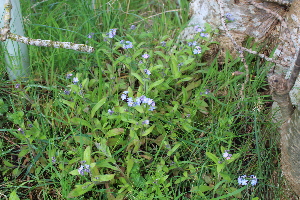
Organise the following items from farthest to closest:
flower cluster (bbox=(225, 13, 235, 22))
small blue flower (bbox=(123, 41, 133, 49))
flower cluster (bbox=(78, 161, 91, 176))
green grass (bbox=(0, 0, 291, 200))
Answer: flower cluster (bbox=(225, 13, 235, 22)) < small blue flower (bbox=(123, 41, 133, 49)) < green grass (bbox=(0, 0, 291, 200)) < flower cluster (bbox=(78, 161, 91, 176))

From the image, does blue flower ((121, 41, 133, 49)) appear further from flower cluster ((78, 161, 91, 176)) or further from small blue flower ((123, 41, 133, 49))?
flower cluster ((78, 161, 91, 176))

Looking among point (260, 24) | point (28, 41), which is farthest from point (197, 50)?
point (28, 41)

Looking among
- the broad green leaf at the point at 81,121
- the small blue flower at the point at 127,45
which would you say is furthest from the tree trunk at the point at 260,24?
the broad green leaf at the point at 81,121

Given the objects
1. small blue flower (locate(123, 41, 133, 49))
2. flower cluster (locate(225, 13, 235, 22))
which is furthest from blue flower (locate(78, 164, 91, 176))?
flower cluster (locate(225, 13, 235, 22))

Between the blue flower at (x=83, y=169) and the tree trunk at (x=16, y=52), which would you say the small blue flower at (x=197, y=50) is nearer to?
the blue flower at (x=83, y=169)

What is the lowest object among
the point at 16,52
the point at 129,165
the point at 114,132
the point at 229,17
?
the point at 129,165

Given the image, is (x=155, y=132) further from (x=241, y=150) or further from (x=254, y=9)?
(x=254, y=9)

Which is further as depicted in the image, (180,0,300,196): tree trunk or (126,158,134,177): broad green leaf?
(180,0,300,196): tree trunk

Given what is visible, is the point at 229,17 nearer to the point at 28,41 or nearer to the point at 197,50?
the point at 197,50
